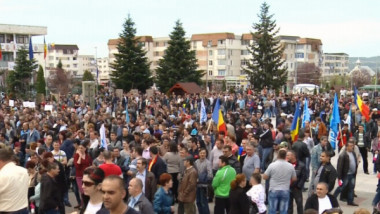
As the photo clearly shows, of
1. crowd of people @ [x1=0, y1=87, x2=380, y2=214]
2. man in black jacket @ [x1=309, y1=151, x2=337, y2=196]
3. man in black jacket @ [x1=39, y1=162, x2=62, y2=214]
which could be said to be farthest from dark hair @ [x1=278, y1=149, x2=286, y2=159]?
man in black jacket @ [x1=39, y1=162, x2=62, y2=214]

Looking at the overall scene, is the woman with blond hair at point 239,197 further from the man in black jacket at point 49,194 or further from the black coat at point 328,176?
the man in black jacket at point 49,194

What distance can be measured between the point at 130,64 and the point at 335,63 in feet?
413

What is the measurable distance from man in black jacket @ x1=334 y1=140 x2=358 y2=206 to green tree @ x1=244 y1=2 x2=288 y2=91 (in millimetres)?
45418

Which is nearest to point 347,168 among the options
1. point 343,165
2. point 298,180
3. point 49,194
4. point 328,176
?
point 343,165

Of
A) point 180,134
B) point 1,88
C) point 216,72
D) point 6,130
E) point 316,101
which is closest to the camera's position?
point 180,134

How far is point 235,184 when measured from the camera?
8211mm

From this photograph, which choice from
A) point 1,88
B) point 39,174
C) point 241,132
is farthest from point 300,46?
point 39,174

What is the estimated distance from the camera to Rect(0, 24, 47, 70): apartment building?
2411 inches

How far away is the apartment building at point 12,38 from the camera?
61250 millimetres

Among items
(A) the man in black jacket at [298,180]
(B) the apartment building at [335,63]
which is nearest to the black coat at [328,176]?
(A) the man in black jacket at [298,180]

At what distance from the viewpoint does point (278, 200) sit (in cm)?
914

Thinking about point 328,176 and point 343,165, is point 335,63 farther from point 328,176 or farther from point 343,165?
point 328,176

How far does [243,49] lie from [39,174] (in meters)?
98.3

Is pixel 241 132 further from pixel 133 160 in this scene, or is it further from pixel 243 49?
pixel 243 49
